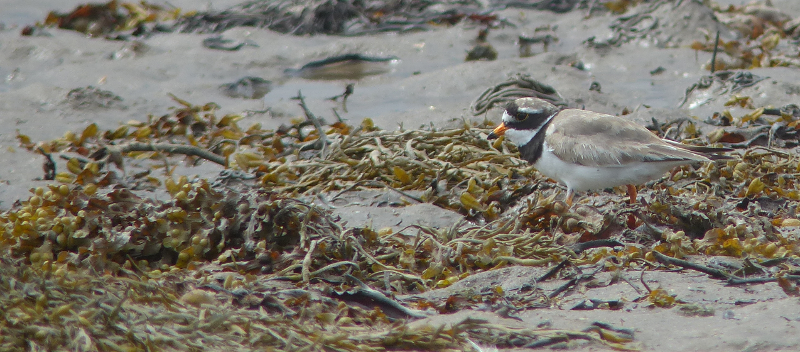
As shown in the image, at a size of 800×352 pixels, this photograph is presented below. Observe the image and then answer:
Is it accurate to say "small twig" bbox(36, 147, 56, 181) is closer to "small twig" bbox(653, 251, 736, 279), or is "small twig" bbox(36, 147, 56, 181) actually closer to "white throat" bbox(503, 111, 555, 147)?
"white throat" bbox(503, 111, 555, 147)

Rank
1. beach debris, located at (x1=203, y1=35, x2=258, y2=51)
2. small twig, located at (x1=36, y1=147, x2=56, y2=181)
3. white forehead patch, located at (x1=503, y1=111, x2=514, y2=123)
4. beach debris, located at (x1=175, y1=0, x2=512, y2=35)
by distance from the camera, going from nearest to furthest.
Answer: white forehead patch, located at (x1=503, y1=111, x2=514, y2=123) → small twig, located at (x1=36, y1=147, x2=56, y2=181) → beach debris, located at (x1=203, y1=35, x2=258, y2=51) → beach debris, located at (x1=175, y1=0, x2=512, y2=35)

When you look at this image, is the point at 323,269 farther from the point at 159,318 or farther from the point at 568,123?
the point at 568,123

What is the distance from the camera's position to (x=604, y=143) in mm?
5074

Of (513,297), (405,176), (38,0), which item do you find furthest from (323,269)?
(38,0)

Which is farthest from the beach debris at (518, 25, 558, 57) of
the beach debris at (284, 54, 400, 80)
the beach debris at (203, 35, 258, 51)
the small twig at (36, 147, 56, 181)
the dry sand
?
the small twig at (36, 147, 56, 181)

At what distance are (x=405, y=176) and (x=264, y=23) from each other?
5.76 m

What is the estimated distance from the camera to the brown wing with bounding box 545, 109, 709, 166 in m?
4.91

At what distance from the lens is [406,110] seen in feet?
26.3

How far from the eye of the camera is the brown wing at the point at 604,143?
4.91 metres

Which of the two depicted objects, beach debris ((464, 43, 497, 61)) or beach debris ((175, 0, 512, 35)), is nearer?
beach debris ((464, 43, 497, 61))

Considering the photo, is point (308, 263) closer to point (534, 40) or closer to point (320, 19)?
point (534, 40)

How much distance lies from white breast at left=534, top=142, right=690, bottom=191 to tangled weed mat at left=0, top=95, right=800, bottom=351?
0.15 m

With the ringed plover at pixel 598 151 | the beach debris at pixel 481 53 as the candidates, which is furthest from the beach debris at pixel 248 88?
the ringed plover at pixel 598 151

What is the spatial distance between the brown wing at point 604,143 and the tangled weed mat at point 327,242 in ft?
0.86
